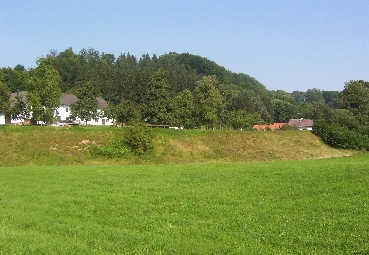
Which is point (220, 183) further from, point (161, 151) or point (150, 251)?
point (161, 151)

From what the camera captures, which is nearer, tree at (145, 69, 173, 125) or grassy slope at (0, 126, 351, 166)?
grassy slope at (0, 126, 351, 166)

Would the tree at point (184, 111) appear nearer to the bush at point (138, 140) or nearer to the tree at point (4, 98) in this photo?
the bush at point (138, 140)

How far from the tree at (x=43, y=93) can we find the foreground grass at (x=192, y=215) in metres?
24.3

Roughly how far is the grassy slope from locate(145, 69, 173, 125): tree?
51.6 ft

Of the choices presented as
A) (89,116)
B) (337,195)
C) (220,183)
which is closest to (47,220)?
(220,183)

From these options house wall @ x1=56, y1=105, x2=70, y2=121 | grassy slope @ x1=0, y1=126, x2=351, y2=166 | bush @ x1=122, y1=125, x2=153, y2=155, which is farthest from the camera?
house wall @ x1=56, y1=105, x2=70, y2=121

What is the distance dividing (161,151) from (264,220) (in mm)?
28476

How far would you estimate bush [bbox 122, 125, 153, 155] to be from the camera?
125 feet

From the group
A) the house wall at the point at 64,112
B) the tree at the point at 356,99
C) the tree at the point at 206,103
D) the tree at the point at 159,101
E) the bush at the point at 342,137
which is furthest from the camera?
the house wall at the point at 64,112

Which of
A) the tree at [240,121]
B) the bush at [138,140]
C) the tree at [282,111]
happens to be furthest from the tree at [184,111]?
the tree at [282,111]

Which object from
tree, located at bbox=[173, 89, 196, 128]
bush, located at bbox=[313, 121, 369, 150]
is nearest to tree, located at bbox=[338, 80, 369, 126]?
bush, located at bbox=[313, 121, 369, 150]

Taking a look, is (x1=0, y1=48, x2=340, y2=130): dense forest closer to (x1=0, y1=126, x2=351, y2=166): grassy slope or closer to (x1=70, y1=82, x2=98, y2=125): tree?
(x1=70, y1=82, x2=98, y2=125): tree

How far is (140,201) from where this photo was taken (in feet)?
47.5

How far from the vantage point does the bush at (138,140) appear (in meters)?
38.1
